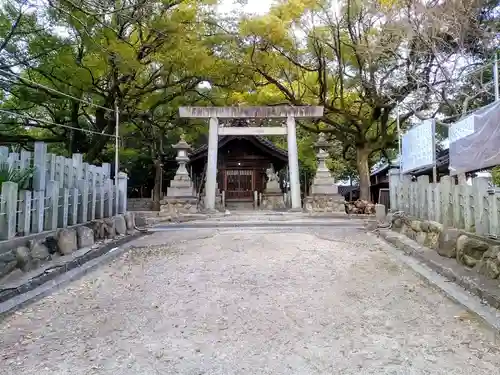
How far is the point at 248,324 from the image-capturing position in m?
3.51

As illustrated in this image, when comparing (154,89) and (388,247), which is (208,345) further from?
(154,89)

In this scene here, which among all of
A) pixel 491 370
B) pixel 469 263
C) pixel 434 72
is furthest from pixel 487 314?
pixel 434 72

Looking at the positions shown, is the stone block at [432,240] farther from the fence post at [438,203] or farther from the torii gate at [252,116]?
the torii gate at [252,116]

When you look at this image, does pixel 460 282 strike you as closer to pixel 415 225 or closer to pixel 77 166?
pixel 415 225

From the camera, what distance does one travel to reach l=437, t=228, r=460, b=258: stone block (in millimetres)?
5322

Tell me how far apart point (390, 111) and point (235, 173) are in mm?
9073

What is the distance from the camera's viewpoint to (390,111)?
61.3 feet

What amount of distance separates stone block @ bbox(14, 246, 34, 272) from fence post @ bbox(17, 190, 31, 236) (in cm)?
29

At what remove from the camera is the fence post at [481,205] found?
15.6 ft

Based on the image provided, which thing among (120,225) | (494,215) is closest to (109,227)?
(120,225)

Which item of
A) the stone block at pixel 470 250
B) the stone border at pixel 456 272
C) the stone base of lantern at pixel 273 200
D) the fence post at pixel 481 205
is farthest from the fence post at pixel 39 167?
the stone base of lantern at pixel 273 200

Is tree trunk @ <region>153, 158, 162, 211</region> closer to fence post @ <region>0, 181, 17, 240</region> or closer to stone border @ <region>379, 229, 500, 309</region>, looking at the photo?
stone border @ <region>379, 229, 500, 309</region>

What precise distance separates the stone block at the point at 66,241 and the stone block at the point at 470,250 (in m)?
5.37

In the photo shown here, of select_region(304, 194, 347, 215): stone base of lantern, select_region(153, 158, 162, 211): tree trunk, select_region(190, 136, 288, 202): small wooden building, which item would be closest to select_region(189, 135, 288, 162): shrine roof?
select_region(190, 136, 288, 202): small wooden building
